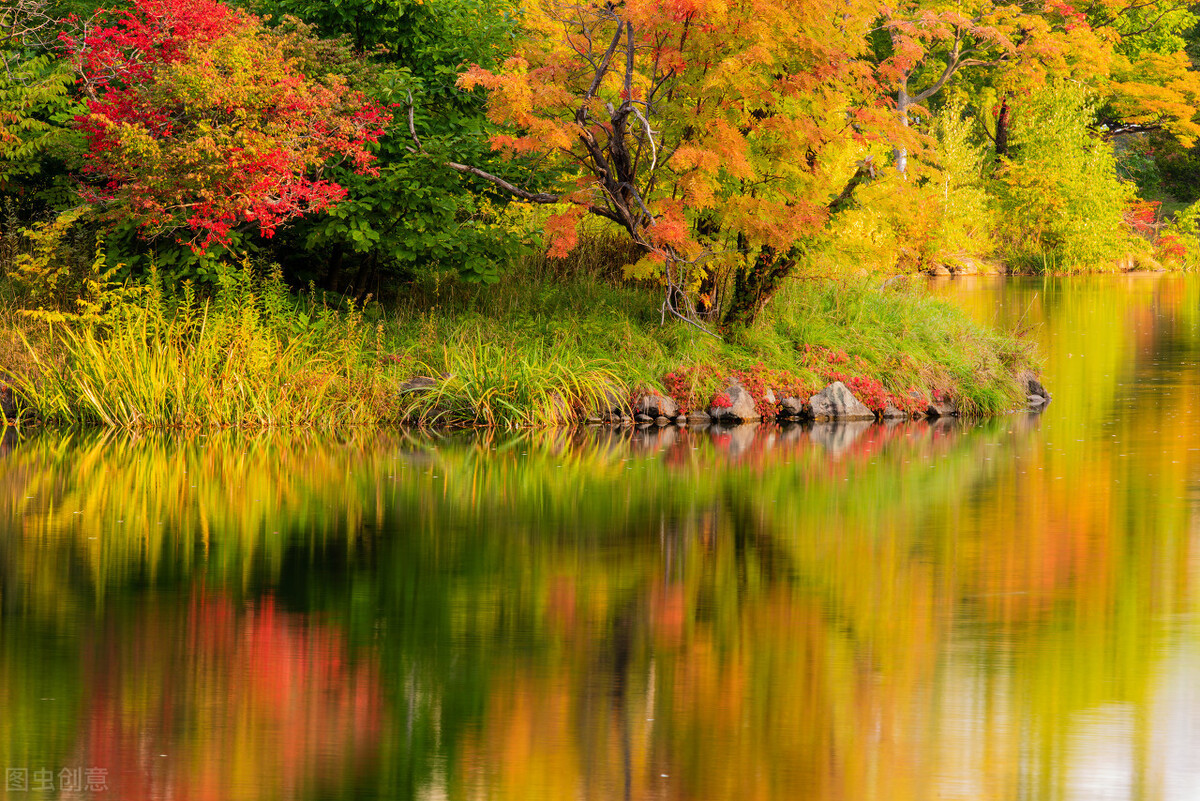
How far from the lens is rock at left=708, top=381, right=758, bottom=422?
1778 cm

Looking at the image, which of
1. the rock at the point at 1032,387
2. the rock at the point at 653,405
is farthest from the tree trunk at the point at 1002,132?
the rock at the point at 653,405

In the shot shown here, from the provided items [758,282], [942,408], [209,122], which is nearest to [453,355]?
[209,122]

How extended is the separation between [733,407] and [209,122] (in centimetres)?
677

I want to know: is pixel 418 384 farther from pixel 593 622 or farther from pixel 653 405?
pixel 593 622

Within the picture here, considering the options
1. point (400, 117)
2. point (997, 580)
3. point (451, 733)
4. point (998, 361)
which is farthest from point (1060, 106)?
point (451, 733)

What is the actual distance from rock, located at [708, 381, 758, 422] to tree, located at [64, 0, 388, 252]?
194 inches

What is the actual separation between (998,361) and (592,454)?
7.52 meters

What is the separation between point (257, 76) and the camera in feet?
55.2

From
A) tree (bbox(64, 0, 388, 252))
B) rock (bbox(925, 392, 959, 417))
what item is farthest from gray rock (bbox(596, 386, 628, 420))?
rock (bbox(925, 392, 959, 417))

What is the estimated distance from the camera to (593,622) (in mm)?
8266

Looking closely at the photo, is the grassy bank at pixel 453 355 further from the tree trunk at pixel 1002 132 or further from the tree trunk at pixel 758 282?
the tree trunk at pixel 1002 132

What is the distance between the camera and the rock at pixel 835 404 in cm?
1825

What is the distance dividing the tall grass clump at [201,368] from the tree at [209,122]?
3.06 ft

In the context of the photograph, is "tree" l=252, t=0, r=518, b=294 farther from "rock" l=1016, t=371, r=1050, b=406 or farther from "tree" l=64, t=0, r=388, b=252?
"rock" l=1016, t=371, r=1050, b=406
